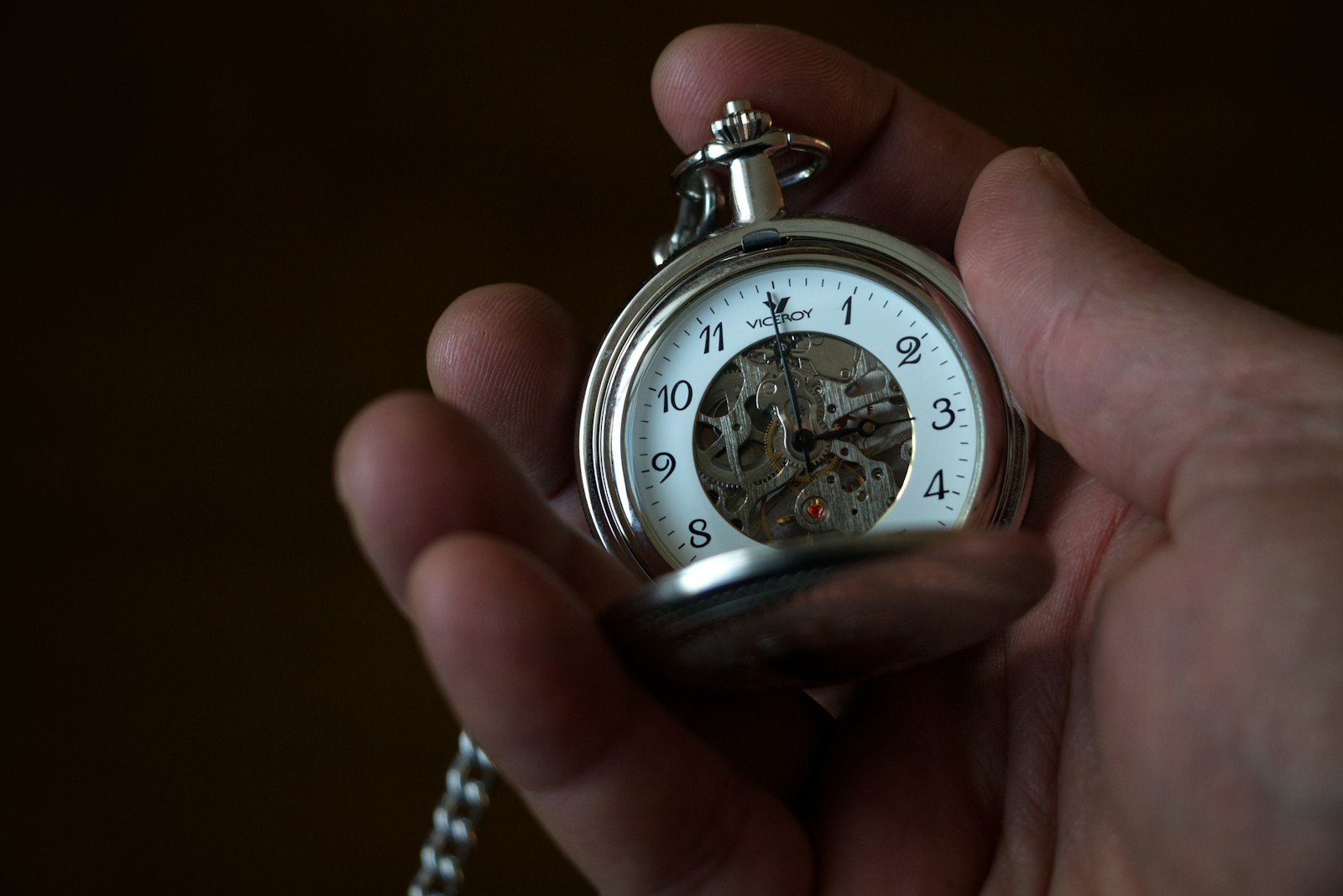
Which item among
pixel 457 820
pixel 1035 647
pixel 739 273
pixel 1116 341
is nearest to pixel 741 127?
pixel 739 273

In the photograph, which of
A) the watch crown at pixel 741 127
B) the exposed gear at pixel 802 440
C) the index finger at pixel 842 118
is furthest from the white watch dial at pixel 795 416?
the index finger at pixel 842 118

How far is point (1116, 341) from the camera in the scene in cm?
87

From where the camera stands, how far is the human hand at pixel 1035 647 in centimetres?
71

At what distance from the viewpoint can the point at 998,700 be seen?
1039 millimetres

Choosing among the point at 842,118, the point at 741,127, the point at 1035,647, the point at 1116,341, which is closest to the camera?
the point at 1116,341

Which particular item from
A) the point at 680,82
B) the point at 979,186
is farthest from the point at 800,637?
the point at 680,82

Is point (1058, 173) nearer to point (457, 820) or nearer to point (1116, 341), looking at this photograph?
point (1116, 341)

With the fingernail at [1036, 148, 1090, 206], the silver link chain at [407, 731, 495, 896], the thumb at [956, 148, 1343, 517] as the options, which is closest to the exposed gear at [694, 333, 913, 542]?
the thumb at [956, 148, 1343, 517]

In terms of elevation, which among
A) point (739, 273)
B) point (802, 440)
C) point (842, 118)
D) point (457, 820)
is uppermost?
point (842, 118)

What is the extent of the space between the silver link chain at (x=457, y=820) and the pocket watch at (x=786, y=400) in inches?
11.8

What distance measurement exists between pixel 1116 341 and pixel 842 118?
57cm

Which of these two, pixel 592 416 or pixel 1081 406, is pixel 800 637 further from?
pixel 592 416

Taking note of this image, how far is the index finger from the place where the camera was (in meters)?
1.30

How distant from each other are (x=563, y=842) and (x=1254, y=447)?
0.55m
